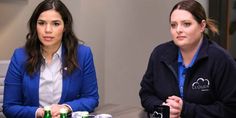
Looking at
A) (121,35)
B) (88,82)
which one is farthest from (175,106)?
(121,35)

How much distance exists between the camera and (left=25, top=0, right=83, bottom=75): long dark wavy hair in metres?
2.09

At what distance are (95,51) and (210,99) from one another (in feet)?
5.43

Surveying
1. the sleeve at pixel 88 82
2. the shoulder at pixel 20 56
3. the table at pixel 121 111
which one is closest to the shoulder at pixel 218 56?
the table at pixel 121 111

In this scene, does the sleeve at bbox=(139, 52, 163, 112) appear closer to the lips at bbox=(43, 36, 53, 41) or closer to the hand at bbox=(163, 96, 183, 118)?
the hand at bbox=(163, 96, 183, 118)

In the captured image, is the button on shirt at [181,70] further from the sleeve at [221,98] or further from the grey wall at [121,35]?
the grey wall at [121,35]

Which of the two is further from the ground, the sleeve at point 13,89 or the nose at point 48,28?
the nose at point 48,28

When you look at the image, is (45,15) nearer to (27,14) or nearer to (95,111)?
(95,111)

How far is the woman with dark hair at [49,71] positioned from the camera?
6.77 feet

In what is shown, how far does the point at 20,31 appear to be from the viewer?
3.06 m

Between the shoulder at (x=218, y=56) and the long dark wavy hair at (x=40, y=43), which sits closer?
the shoulder at (x=218, y=56)

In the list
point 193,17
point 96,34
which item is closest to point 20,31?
point 96,34

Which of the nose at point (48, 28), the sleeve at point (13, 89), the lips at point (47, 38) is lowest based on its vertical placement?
the sleeve at point (13, 89)

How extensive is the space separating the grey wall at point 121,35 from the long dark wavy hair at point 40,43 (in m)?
1.06

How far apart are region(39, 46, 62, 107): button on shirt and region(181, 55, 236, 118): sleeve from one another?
0.70m
